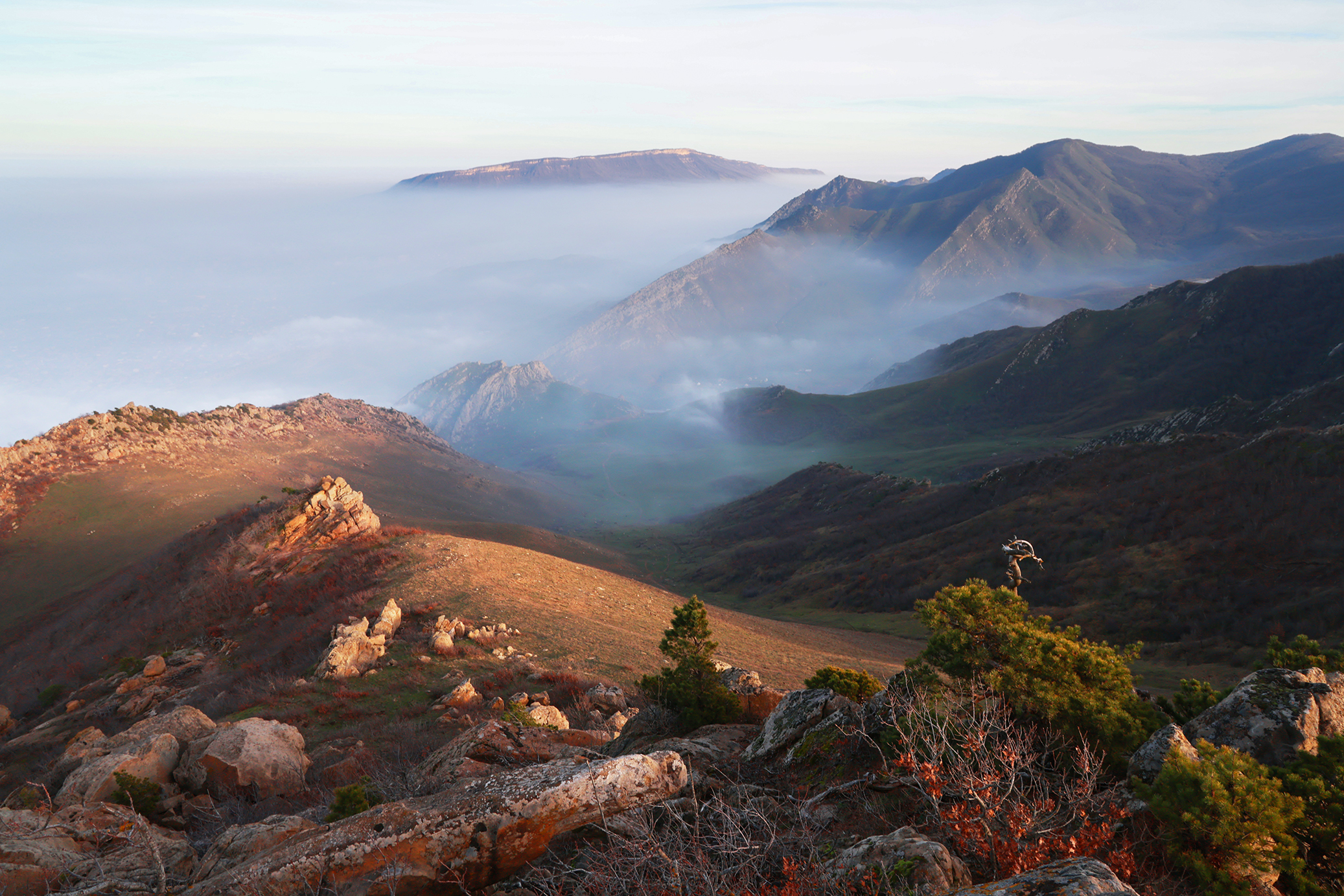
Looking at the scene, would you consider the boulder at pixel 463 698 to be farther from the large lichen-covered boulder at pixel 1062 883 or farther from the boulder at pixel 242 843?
the large lichen-covered boulder at pixel 1062 883

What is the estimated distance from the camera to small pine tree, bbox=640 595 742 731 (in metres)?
12.0

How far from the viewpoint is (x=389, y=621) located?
24031 millimetres

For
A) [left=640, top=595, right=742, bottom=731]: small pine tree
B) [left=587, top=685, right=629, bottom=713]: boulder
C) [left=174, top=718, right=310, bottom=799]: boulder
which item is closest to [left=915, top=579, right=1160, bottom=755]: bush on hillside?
[left=640, top=595, right=742, bottom=731]: small pine tree

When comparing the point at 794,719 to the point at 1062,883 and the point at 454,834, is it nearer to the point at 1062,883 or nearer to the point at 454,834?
the point at 454,834

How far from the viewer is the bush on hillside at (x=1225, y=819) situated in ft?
18.7

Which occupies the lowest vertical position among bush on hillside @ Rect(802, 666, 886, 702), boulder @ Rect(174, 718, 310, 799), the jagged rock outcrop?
boulder @ Rect(174, 718, 310, 799)

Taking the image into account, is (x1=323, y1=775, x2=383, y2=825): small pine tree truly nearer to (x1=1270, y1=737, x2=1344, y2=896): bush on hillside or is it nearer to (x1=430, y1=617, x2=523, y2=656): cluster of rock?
(x1=1270, y1=737, x2=1344, y2=896): bush on hillside

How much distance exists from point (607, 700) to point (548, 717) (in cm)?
274

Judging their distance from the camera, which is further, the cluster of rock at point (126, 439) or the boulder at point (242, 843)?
the cluster of rock at point (126, 439)

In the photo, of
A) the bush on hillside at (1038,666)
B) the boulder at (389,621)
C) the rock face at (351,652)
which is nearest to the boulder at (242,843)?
the bush on hillside at (1038,666)

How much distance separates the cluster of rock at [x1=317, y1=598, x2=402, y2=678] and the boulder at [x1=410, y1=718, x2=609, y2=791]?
1170cm

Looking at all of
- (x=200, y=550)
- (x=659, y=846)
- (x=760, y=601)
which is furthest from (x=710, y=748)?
(x=760, y=601)

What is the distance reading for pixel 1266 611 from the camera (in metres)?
36.1

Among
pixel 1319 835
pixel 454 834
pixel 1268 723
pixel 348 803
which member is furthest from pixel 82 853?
pixel 1268 723
